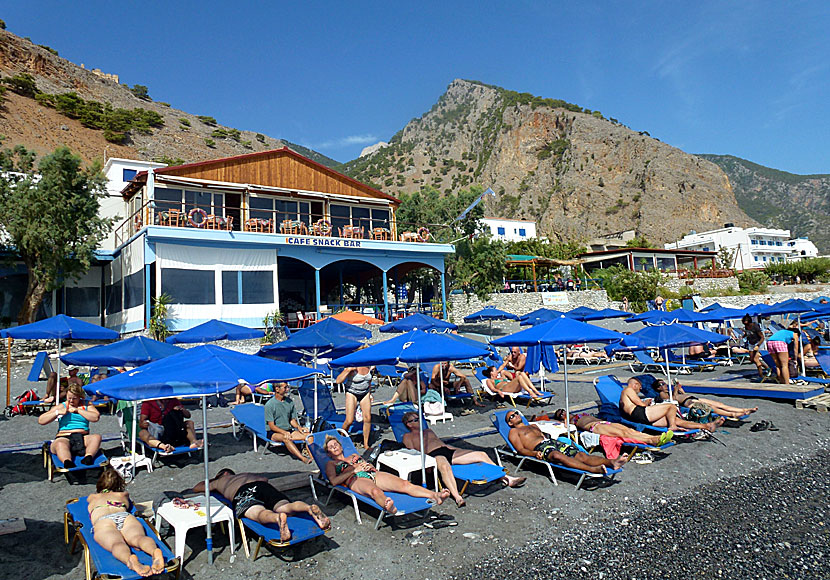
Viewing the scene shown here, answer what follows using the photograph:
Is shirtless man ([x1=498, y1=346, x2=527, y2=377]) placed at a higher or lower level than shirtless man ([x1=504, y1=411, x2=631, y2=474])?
higher

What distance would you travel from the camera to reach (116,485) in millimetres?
4320

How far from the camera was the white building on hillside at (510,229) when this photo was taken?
58.3 m

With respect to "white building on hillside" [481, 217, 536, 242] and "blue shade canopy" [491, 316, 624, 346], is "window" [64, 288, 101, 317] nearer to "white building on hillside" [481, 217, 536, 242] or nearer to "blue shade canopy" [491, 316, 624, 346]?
"blue shade canopy" [491, 316, 624, 346]

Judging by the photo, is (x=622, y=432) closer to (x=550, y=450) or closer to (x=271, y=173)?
(x=550, y=450)

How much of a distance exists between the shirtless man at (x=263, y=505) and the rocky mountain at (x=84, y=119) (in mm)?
62424

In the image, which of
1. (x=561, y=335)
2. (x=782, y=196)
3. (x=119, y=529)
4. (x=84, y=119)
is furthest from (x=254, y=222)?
(x=782, y=196)

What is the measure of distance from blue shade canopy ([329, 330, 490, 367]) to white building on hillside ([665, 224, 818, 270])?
72.5 meters

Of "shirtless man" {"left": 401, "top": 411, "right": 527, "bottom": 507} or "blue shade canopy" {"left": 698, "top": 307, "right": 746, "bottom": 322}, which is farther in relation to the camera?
"blue shade canopy" {"left": 698, "top": 307, "right": 746, "bottom": 322}

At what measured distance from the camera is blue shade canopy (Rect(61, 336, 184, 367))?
7.58 metres

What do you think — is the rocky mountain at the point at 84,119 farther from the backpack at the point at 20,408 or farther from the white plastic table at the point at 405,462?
the white plastic table at the point at 405,462

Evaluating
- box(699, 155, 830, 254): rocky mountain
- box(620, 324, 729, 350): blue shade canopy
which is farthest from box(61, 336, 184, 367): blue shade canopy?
box(699, 155, 830, 254): rocky mountain

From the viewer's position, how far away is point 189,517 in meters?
4.32

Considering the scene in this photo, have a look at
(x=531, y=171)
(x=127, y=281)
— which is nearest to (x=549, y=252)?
(x=127, y=281)

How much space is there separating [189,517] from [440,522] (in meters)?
2.25
